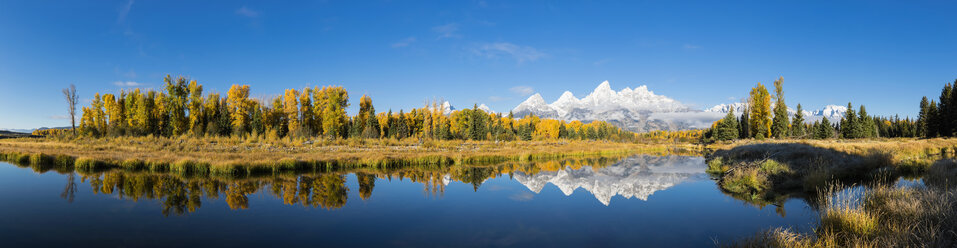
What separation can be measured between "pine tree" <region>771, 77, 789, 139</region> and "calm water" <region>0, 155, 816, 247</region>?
3820cm

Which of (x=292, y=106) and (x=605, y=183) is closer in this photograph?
(x=605, y=183)

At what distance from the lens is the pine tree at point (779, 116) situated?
44259mm

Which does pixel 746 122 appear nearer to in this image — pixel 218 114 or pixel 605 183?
pixel 605 183

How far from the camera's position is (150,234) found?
287 inches

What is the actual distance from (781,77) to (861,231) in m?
49.1

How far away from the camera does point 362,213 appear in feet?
31.6

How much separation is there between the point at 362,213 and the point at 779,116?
166 feet

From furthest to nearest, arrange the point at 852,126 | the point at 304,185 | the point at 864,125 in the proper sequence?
the point at 864,125 < the point at 852,126 < the point at 304,185

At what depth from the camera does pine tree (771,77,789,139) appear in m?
44.3

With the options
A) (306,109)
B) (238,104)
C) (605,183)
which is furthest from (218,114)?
(605,183)

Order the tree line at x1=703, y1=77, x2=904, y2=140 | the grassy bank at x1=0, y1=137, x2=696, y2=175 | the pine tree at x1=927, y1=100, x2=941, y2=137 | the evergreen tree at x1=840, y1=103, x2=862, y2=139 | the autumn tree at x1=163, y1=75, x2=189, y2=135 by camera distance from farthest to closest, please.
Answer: the evergreen tree at x1=840, y1=103, x2=862, y2=139 < the pine tree at x1=927, y1=100, x2=941, y2=137 < the tree line at x1=703, y1=77, x2=904, y2=140 < the autumn tree at x1=163, y1=75, x2=189, y2=135 < the grassy bank at x1=0, y1=137, x2=696, y2=175

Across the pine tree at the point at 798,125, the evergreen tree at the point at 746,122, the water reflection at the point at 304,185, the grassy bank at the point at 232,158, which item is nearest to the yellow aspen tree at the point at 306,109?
the grassy bank at the point at 232,158

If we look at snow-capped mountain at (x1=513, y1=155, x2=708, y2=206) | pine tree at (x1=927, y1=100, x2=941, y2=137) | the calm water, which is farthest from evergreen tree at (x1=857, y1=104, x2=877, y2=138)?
the calm water

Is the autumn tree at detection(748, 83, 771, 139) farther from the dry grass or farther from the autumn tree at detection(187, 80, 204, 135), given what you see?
the autumn tree at detection(187, 80, 204, 135)
